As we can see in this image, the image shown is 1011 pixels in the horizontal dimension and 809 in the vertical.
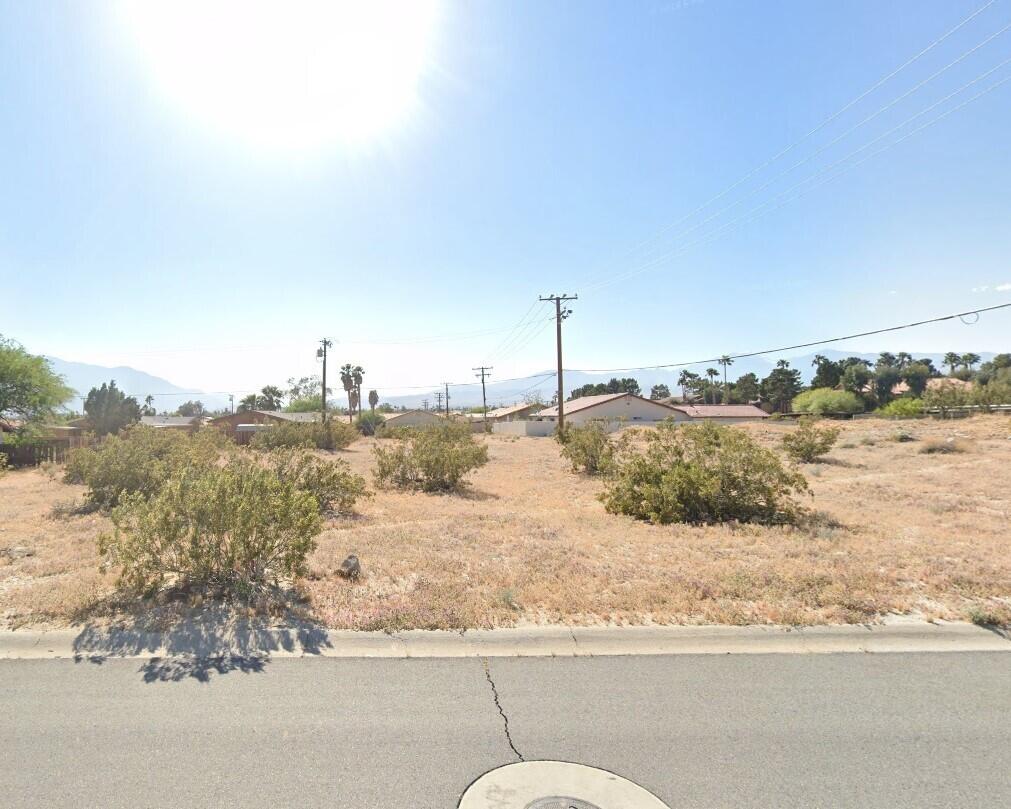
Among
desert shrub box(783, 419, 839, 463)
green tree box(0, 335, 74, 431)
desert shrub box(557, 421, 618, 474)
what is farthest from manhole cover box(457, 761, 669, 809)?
green tree box(0, 335, 74, 431)

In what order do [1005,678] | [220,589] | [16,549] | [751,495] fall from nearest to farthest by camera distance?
[1005,678] < [220,589] < [16,549] < [751,495]

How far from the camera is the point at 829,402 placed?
6297 centimetres

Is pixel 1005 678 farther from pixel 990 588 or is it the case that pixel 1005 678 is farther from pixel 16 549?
pixel 16 549

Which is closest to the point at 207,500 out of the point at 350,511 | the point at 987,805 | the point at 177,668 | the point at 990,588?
the point at 177,668

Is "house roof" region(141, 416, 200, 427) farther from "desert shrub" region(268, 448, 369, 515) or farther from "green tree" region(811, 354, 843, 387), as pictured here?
"green tree" region(811, 354, 843, 387)

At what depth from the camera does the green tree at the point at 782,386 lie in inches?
2921

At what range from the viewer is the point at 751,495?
30.7 feet

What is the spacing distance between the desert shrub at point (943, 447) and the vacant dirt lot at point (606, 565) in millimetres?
10894

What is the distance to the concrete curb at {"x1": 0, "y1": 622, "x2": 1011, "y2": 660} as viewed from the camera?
4070 millimetres

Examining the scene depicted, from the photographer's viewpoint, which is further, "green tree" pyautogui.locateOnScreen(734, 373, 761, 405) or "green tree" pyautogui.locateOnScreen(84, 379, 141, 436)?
"green tree" pyautogui.locateOnScreen(734, 373, 761, 405)

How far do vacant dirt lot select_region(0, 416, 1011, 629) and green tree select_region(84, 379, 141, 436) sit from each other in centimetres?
3488

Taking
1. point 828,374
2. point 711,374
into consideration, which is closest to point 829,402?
point 828,374

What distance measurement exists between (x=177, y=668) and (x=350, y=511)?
720cm

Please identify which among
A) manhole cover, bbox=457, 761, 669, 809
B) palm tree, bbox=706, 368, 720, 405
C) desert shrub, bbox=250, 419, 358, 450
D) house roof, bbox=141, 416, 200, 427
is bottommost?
manhole cover, bbox=457, 761, 669, 809
